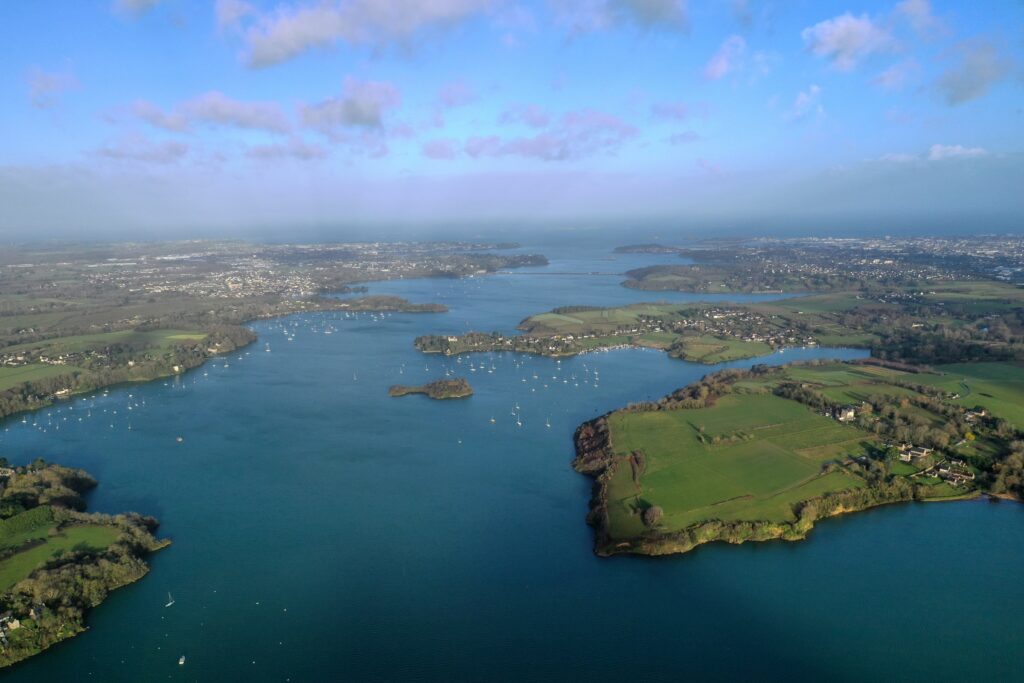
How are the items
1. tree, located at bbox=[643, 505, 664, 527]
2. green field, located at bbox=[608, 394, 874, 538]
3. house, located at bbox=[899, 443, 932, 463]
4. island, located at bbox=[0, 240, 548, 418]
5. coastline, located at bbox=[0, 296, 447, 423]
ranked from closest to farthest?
tree, located at bbox=[643, 505, 664, 527] → green field, located at bbox=[608, 394, 874, 538] → house, located at bbox=[899, 443, 932, 463] → coastline, located at bbox=[0, 296, 447, 423] → island, located at bbox=[0, 240, 548, 418]

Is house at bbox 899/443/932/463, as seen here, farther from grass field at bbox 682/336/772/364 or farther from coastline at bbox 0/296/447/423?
coastline at bbox 0/296/447/423

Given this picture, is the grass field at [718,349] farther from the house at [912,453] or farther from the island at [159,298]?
the island at [159,298]

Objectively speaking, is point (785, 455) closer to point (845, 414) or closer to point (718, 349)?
point (845, 414)

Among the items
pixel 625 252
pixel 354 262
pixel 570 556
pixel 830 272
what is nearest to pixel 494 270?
pixel 354 262

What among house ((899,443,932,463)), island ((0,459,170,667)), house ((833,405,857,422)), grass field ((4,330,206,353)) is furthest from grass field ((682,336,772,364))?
grass field ((4,330,206,353))

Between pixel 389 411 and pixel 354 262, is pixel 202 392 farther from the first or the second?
pixel 354 262

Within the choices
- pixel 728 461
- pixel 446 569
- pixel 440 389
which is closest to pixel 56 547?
pixel 446 569
